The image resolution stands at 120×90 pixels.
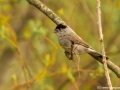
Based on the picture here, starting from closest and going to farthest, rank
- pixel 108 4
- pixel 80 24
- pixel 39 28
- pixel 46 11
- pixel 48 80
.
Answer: pixel 46 11 < pixel 39 28 < pixel 48 80 < pixel 108 4 < pixel 80 24

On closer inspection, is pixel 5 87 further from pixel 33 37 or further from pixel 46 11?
pixel 46 11

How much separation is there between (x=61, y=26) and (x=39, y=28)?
1.64 metres

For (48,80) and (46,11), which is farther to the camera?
(48,80)

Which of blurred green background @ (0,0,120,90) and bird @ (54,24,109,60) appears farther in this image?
blurred green background @ (0,0,120,90)

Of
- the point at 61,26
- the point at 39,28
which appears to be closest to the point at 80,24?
the point at 39,28

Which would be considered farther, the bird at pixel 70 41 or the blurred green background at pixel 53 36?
the blurred green background at pixel 53 36

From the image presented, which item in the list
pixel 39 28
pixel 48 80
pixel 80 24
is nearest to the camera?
pixel 39 28

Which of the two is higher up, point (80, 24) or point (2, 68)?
point (80, 24)

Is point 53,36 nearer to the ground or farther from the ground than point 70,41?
farther from the ground

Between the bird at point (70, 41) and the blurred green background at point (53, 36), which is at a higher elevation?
Answer: the blurred green background at point (53, 36)

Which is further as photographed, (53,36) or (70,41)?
(53,36)

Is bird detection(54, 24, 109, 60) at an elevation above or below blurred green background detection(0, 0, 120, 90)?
below

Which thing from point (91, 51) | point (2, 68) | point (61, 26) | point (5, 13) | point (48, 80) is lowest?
point (91, 51)

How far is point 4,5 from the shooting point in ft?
19.6
